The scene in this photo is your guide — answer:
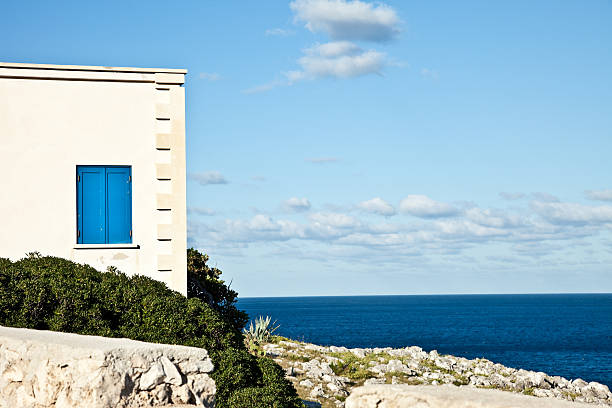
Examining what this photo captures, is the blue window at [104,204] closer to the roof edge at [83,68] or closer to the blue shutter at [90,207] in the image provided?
the blue shutter at [90,207]

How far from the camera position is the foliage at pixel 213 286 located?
18344 millimetres

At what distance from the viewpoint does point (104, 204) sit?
1445 cm

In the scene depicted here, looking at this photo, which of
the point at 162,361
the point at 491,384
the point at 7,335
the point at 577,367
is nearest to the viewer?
the point at 162,361

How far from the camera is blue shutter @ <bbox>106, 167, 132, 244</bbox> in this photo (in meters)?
14.5

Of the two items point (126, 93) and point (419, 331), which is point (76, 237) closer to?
point (126, 93)

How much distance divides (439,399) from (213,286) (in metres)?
13.5

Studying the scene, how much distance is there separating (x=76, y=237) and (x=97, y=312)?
4.60 metres

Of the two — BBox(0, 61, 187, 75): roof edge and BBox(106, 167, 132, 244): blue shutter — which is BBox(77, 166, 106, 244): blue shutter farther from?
BBox(0, 61, 187, 75): roof edge

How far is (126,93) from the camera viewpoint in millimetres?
14734

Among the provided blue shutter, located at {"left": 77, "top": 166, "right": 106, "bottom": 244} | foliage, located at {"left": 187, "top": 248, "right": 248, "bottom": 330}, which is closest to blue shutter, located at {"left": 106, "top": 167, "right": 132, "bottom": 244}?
blue shutter, located at {"left": 77, "top": 166, "right": 106, "bottom": 244}

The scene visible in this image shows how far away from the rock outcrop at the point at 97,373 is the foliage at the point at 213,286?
31.3ft

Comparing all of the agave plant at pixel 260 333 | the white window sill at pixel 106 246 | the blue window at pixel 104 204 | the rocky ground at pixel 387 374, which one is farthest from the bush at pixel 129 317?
the agave plant at pixel 260 333

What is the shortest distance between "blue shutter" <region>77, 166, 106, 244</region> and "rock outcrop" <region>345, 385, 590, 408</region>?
30.0 feet

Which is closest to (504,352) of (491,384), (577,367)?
(577,367)
